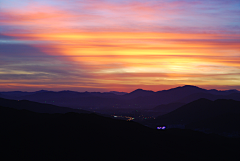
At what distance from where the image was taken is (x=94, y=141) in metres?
56.4

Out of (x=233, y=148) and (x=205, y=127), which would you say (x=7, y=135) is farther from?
(x=205, y=127)

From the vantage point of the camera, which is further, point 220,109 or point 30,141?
point 220,109

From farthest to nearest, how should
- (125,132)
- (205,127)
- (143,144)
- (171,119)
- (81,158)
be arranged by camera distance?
1. (171,119)
2. (205,127)
3. (125,132)
4. (143,144)
5. (81,158)

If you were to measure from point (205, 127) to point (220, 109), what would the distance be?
49.5 meters

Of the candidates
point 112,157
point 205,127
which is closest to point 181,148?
point 112,157

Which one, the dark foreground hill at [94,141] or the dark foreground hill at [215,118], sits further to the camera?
the dark foreground hill at [215,118]

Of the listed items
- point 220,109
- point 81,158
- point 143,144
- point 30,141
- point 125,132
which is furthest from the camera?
point 220,109

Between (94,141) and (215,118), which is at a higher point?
(94,141)

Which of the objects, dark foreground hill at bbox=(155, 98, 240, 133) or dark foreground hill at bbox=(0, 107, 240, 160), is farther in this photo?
dark foreground hill at bbox=(155, 98, 240, 133)

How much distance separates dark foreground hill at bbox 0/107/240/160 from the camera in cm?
4994

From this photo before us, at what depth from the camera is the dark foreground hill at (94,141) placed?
49938mm

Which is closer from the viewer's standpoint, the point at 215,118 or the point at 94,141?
the point at 94,141

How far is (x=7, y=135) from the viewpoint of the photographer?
54812 mm

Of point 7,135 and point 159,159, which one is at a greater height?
point 7,135
